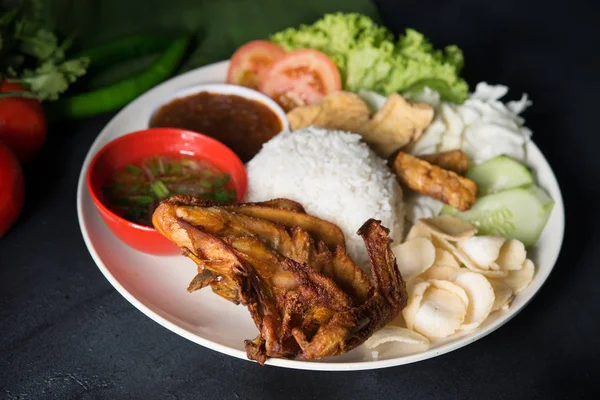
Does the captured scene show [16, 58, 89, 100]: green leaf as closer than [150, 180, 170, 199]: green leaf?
No

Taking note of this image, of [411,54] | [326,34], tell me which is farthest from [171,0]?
[411,54]

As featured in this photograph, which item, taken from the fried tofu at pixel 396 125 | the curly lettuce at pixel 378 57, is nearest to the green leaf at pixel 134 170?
the fried tofu at pixel 396 125


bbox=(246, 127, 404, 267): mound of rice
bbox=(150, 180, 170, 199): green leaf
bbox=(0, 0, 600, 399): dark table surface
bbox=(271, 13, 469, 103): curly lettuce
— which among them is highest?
bbox=(271, 13, 469, 103): curly lettuce

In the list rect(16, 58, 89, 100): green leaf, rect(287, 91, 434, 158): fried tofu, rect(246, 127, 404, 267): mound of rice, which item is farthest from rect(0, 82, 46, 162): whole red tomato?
rect(287, 91, 434, 158): fried tofu

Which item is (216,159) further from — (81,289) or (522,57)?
(522,57)

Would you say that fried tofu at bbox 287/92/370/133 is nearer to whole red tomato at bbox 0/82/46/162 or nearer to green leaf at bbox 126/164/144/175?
green leaf at bbox 126/164/144/175

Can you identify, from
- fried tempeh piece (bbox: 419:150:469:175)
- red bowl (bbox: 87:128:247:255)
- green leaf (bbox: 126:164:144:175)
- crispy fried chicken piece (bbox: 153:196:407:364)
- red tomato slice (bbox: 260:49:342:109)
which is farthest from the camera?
red tomato slice (bbox: 260:49:342:109)

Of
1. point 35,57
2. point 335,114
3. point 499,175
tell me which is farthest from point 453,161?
point 35,57

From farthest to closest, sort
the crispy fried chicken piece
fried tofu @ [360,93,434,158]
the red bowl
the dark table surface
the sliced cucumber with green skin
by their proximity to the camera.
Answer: fried tofu @ [360,93,434,158]
the sliced cucumber with green skin
the red bowl
the dark table surface
the crispy fried chicken piece
